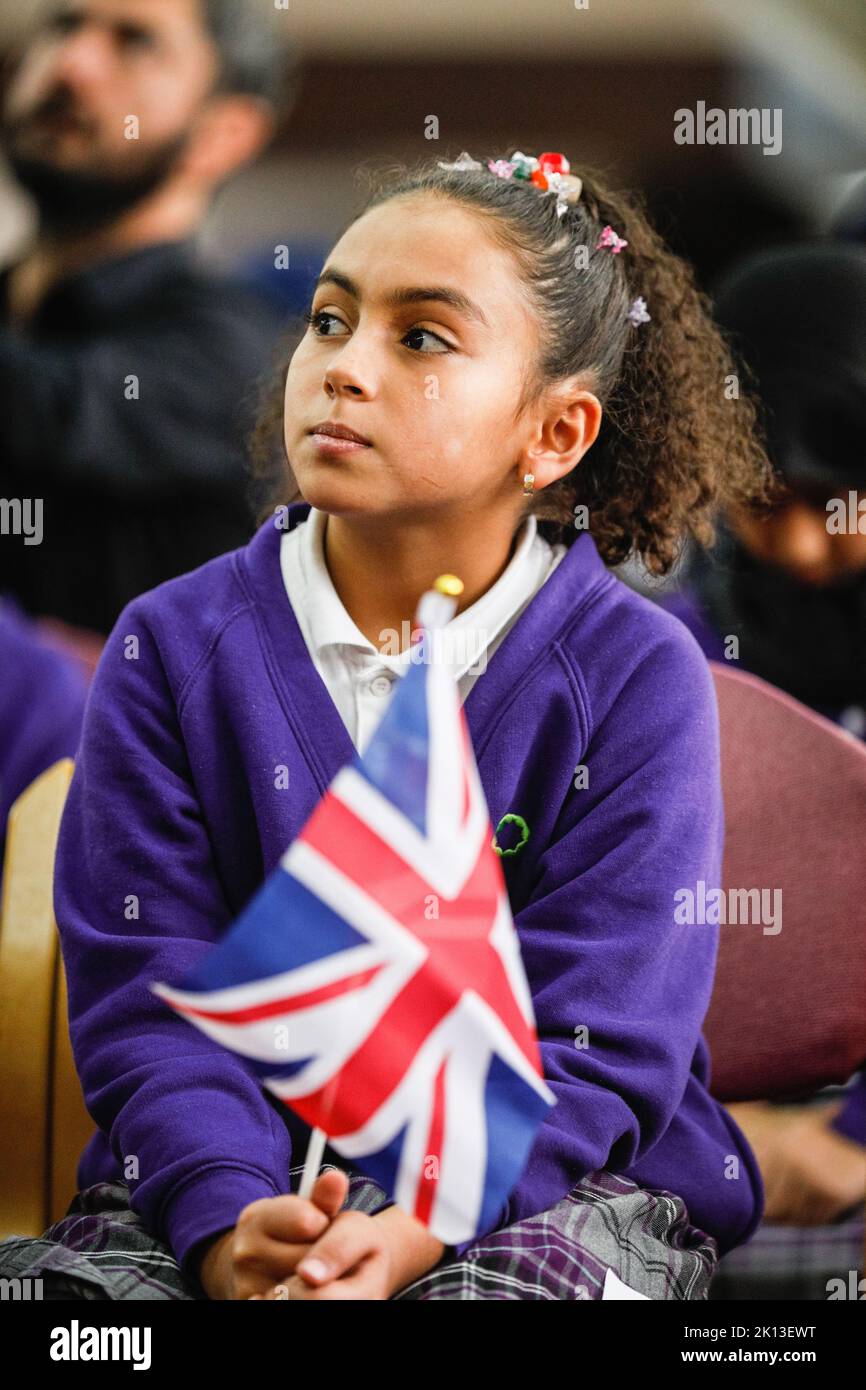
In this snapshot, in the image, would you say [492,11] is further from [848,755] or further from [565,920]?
[565,920]

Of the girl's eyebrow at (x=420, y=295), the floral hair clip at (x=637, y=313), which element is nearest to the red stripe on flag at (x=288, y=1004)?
the girl's eyebrow at (x=420, y=295)

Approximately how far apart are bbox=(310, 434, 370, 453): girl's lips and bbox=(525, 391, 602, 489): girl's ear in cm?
17

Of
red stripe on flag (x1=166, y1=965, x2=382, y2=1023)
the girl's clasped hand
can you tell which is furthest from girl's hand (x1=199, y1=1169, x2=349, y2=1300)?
red stripe on flag (x1=166, y1=965, x2=382, y2=1023)

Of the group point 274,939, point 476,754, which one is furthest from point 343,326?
point 274,939

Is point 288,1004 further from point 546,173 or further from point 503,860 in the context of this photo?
point 546,173

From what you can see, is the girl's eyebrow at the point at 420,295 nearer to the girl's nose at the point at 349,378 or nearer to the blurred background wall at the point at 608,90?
the girl's nose at the point at 349,378

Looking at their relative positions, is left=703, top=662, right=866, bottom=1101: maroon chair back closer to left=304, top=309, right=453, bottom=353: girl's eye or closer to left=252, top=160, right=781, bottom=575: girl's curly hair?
left=252, top=160, right=781, bottom=575: girl's curly hair

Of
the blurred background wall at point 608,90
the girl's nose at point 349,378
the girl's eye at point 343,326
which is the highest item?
the blurred background wall at point 608,90

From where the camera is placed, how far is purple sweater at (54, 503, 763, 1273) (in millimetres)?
1245

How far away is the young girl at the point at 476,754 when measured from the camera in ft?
4.03

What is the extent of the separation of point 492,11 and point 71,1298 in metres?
3.60

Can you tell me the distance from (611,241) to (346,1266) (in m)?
0.79

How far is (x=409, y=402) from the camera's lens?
1.30 meters

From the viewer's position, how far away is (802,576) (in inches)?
90.6
